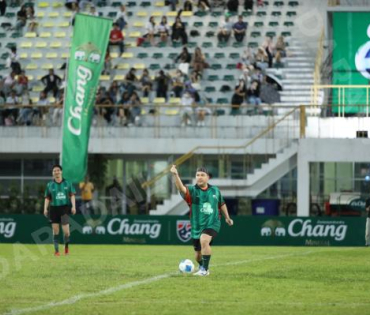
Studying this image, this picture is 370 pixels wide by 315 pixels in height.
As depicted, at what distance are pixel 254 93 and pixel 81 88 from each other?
816 cm

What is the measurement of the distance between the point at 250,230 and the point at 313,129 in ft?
18.1

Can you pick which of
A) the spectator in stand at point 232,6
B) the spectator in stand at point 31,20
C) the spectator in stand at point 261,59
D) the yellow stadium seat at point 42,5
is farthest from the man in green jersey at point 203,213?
the yellow stadium seat at point 42,5

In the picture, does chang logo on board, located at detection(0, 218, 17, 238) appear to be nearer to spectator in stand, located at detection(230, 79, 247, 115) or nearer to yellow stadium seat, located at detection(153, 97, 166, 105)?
yellow stadium seat, located at detection(153, 97, 166, 105)

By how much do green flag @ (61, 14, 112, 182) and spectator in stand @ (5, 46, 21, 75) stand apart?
9.78 meters

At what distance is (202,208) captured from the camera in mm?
19359

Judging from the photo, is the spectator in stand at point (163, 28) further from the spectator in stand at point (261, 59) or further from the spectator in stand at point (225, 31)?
the spectator in stand at point (261, 59)

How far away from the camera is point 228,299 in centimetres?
1543

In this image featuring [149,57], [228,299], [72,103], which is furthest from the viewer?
[149,57]

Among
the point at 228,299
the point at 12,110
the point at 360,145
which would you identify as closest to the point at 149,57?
the point at 12,110

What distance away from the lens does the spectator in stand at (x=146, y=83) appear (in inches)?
1699

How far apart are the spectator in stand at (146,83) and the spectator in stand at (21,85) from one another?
14.0ft

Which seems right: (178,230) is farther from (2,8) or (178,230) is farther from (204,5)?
(2,8)

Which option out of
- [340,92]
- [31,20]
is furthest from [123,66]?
[340,92]

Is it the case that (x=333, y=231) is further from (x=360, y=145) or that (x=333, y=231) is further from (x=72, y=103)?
(x=72, y=103)
